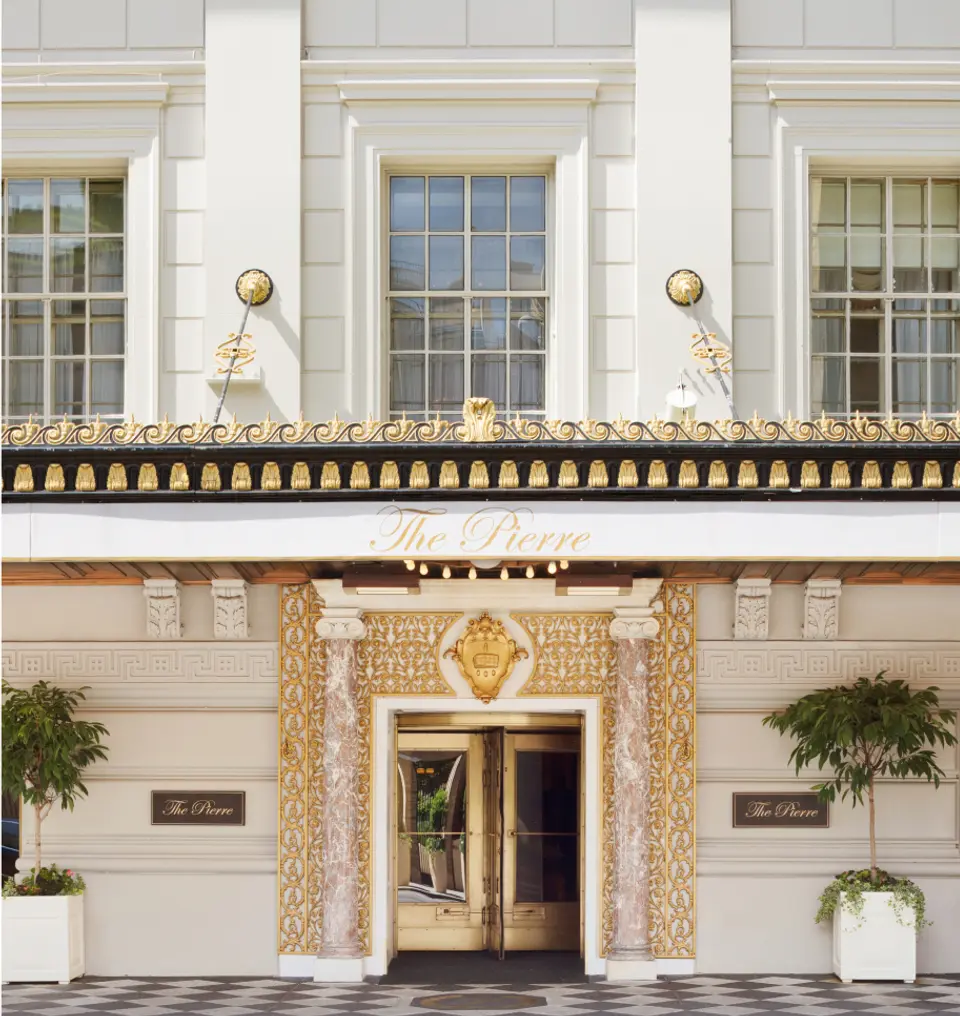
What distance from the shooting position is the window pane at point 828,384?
40.2 feet

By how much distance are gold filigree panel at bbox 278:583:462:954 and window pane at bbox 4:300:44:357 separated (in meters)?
2.85

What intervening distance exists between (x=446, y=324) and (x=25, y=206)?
3.56 meters

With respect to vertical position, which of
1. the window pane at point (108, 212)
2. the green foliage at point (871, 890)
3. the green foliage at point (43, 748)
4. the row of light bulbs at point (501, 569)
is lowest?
the green foliage at point (871, 890)

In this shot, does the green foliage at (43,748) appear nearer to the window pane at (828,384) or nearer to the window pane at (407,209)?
the window pane at (407,209)

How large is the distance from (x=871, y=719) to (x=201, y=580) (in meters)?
5.31

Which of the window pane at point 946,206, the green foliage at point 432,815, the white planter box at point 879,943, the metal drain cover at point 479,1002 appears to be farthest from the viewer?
the green foliage at point 432,815

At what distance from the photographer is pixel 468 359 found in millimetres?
12391

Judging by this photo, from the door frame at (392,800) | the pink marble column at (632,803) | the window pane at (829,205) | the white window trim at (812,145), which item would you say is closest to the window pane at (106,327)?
the door frame at (392,800)

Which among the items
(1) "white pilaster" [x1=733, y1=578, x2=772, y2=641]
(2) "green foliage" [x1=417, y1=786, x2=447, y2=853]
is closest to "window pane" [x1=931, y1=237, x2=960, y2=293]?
(1) "white pilaster" [x1=733, y1=578, x2=772, y2=641]

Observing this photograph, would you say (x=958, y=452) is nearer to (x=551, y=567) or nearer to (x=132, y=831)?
(x=551, y=567)

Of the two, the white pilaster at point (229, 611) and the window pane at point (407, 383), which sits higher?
the window pane at point (407, 383)

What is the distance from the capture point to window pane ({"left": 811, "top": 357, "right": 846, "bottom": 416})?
12.2 meters

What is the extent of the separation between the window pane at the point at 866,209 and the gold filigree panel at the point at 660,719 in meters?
3.24

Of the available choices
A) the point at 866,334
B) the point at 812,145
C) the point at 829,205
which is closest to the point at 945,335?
the point at 866,334
